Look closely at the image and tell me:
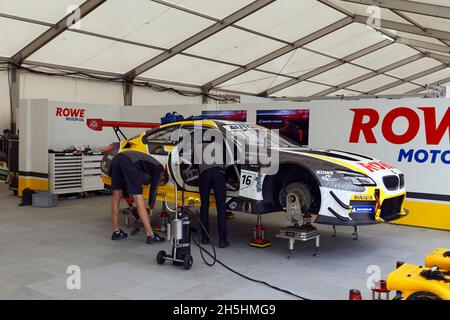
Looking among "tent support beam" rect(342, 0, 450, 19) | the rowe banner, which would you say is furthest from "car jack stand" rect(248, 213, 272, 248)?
"tent support beam" rect(342, 0, 450, 19)

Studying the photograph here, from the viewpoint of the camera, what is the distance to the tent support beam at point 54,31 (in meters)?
10.0

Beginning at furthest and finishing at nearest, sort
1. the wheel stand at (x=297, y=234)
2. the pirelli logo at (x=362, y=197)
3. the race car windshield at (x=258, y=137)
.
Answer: the race car windshield at (x=258, y=137), the wheel stand at (x=297, y=234), the pirelli logo at (x=362, y=197)

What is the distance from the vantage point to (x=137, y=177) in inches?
222

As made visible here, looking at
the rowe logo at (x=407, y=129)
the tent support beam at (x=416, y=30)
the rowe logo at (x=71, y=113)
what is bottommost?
the rowe logo at (x=407, y=129)

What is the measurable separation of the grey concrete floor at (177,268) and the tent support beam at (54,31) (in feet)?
16.5

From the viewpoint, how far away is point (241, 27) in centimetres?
1237

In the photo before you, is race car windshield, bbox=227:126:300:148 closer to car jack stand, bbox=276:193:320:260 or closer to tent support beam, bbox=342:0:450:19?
car jack stand, bbox=276:193:320:260

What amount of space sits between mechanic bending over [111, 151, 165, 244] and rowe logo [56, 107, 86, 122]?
4.66 m

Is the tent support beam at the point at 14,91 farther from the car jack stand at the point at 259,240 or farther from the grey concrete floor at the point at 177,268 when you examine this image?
the car jack stand at the point at 259,240

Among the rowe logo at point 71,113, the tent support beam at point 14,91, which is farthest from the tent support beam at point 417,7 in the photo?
the tent support beam at point 14,91

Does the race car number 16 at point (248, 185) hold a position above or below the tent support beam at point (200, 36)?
below

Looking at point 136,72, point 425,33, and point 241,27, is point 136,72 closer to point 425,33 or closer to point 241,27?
point 241,27

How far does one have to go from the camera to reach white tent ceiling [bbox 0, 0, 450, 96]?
10391 millimetres

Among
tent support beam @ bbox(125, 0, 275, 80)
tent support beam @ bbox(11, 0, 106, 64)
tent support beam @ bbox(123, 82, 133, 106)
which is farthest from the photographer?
tent support beam @ bbox(123, 82, 133, 106)
